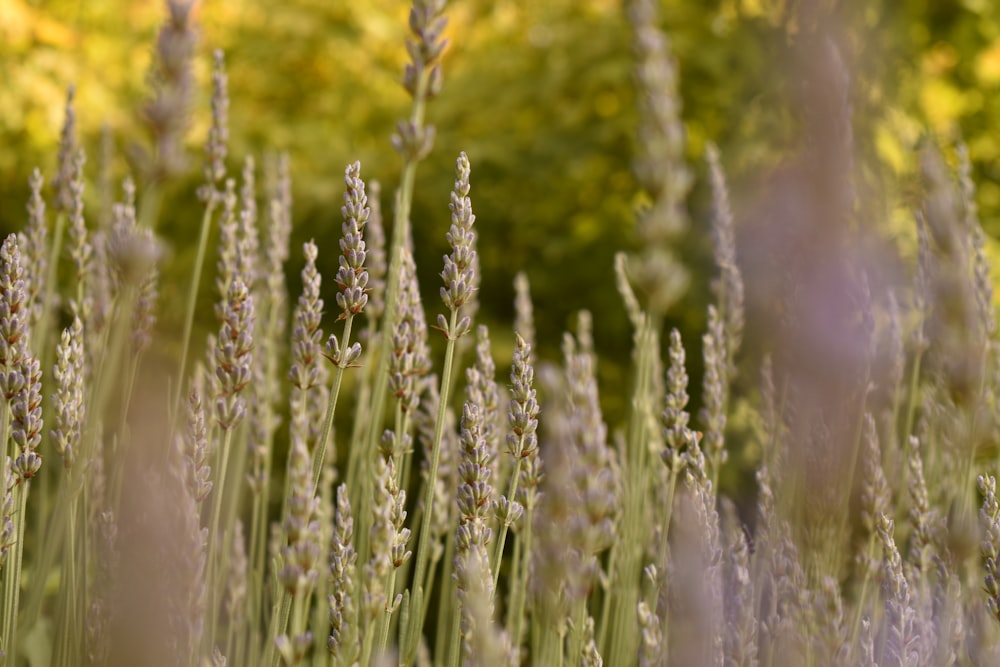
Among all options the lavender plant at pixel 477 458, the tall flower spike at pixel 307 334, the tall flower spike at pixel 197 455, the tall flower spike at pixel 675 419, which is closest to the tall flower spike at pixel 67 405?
the lavender plant at pixel 477 458

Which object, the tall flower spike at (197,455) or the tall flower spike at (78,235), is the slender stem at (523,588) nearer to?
the tall flower spike at (197,455)

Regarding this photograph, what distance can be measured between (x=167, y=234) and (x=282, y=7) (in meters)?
1.30

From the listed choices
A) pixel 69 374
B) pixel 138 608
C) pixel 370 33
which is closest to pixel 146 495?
pixel 138 608

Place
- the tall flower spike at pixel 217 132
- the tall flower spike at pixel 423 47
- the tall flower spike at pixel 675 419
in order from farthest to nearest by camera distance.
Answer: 1. the tall flower spike at pixel 217 132
2. the tall flower spike at pixel 675 419
3. the tall flower spike at pixel 423 47

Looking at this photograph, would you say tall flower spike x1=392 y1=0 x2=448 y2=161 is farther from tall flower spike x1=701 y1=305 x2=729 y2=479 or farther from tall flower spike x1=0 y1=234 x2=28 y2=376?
tall flower spike x1=701 y1=305 x2=729 y2=479

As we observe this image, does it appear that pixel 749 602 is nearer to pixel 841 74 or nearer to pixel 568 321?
pixel 841 74

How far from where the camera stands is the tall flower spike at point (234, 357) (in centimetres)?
112

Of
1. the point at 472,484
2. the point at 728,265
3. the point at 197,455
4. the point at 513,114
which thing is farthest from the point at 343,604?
the point at 513,114

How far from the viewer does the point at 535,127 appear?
179 inches

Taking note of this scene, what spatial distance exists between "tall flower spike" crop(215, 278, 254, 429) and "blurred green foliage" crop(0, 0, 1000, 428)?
272 centimetres

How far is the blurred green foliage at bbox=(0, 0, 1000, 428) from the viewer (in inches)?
157

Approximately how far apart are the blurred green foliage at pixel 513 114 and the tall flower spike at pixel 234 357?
2717 mm

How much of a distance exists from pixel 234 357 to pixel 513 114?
3.61 meters

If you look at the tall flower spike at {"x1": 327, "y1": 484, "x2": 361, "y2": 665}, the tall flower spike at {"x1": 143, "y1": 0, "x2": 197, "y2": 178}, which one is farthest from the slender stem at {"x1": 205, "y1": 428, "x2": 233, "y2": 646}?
the tall flower spike at {"x1": 143, "y1": 0, "x2": 197, "y2": 178}
